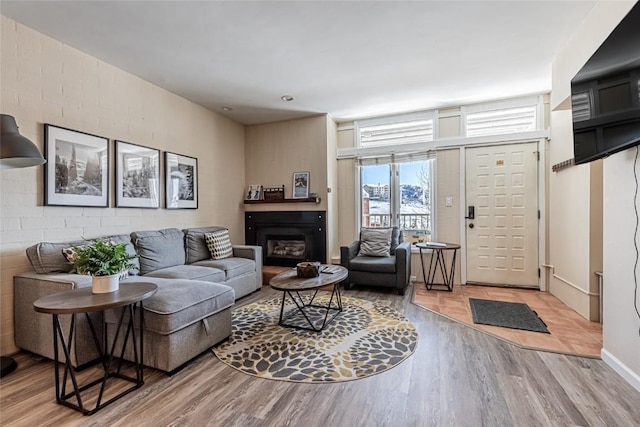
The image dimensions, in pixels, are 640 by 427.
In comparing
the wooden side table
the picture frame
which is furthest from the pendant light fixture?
the picture frame

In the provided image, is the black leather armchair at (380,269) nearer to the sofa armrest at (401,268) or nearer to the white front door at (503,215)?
the sofa armrest at (401,268)

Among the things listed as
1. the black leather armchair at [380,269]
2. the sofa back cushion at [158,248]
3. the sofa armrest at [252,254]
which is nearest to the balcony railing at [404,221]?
the black leather armchair at [380,269]

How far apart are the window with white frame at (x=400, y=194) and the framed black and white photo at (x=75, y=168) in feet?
11.5

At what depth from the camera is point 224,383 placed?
1.90m

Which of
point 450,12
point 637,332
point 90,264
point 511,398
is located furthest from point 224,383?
point 450,12

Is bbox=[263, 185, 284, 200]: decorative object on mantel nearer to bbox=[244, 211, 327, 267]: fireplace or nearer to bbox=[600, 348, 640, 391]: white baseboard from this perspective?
bbox=[244, 211, 327, 267]: fireplace

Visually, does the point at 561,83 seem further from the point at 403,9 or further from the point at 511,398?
the point at 511,398

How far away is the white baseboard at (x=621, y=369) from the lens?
179 cm

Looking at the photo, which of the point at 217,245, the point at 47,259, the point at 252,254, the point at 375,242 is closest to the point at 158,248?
the point at 217,245

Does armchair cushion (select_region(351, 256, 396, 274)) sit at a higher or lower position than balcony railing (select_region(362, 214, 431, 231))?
lower

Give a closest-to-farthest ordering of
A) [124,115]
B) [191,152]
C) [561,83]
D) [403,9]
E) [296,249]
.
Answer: [403,9], [561,83], [124,115], [191,152], [296,249]

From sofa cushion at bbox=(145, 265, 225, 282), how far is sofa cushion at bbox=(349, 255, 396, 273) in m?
1.72

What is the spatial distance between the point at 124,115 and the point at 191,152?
97 centimetres

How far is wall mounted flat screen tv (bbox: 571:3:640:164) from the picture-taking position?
1.60m
